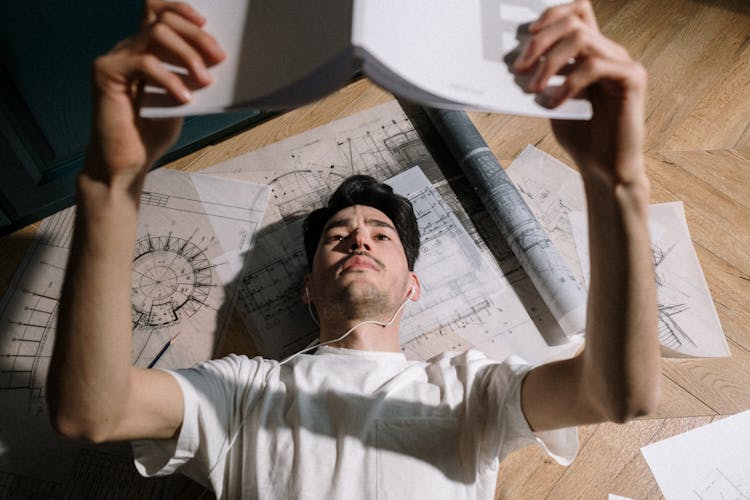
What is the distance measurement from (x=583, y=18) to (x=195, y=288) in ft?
3.01

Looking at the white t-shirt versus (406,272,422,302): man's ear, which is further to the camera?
(406,272,422,302): man's ear

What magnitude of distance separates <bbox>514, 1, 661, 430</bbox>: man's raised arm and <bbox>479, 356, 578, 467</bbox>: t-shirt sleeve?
10cm

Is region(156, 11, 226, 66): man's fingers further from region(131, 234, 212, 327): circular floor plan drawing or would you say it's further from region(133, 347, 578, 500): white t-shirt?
region(131, 234, 212, 327): circular floor plan drawing

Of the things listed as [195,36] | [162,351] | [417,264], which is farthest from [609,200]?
[162,351]

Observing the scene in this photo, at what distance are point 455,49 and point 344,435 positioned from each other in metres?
0.54

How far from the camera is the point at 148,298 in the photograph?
1.18 metres

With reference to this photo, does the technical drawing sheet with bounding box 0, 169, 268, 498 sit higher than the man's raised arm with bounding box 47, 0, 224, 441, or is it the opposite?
the man's raised arm with bounding box 47, 0, 224, 441

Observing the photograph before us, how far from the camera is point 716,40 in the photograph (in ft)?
4.99

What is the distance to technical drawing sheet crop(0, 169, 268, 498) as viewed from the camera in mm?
1025

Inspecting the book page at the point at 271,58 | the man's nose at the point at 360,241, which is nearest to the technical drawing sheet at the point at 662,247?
the man's nose at the point at 360,241

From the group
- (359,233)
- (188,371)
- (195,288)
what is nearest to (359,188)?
(359,233)

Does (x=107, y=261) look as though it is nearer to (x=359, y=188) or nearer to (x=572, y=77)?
(x=572, y=77)

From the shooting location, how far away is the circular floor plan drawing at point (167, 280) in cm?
117

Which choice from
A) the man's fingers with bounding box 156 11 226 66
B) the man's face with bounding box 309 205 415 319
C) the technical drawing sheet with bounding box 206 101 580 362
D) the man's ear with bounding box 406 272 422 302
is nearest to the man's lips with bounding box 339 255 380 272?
the man's face with bounding box 309 205 415 319
